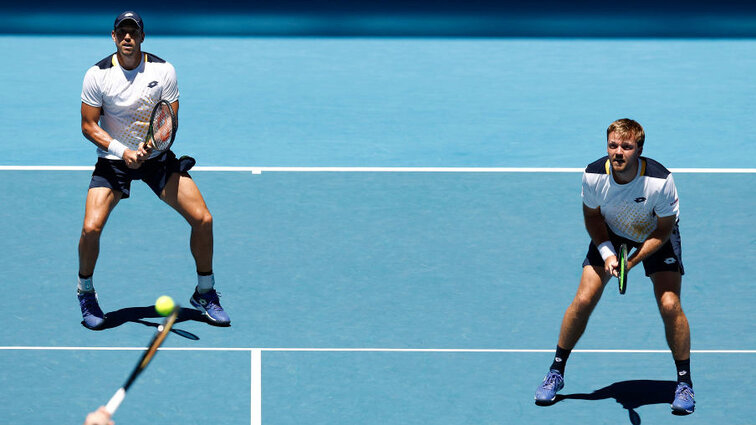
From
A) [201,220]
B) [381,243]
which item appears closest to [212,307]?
[201,220]

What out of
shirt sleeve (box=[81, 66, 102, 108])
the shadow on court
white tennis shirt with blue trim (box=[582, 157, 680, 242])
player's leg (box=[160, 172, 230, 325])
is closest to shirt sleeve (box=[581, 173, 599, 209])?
white tennis shirt with blue trim (box=[582, 157, 680, 242])

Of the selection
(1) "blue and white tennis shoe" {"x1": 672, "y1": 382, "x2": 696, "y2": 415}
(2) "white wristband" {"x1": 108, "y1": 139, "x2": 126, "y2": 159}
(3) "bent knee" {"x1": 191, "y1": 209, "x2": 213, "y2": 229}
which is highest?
(2) "white wristband" {"x1": 108, "y1": 139, "x2": 126, "y2": 159}

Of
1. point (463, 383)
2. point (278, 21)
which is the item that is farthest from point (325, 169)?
point (278, 21)

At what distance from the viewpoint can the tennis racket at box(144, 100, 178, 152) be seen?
8.03m

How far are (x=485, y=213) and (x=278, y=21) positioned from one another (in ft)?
24.2

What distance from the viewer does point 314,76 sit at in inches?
591

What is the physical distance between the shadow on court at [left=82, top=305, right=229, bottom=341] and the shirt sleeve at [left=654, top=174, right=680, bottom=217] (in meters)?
3.01

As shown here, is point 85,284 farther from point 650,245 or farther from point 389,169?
point 389,169

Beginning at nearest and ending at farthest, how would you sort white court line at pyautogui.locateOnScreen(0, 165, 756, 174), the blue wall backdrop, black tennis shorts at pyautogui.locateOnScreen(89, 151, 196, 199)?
black tennis shorts at pyautogui.locateOnScreen(89, 151, 196, 199), white court line at pyautogui.locateOnScreen(0, 165, 756, 174), the blue wall backdrop

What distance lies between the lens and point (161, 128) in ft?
26.6

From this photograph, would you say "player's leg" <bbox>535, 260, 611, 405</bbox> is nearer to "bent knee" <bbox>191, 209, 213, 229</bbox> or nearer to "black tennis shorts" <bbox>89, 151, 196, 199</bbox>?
"bent knee" <bbox>191, 209, 213, 229</bbox>

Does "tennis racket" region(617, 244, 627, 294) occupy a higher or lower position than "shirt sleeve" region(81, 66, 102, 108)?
lower

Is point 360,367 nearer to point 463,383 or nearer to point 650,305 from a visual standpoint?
point 463,383

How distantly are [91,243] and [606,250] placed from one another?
3.17m
